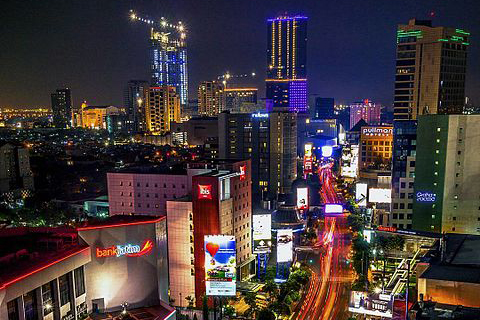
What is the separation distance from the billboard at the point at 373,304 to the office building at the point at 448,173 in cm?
2483

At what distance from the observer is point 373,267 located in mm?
45562

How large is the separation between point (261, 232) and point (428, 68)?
5350 centimetres

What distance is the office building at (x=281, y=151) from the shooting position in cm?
8023

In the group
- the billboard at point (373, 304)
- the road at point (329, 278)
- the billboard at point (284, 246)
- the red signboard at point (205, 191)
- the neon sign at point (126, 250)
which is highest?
the red signboard at point (205, 191)

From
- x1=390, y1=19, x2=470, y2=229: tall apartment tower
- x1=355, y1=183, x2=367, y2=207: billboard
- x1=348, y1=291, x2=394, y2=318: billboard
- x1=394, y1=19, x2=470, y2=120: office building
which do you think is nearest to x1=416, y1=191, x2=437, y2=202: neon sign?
x1=355, y1=183, x2=367, y2=207: billboard

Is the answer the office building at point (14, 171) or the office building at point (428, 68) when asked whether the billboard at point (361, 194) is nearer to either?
Result: the office building at point (428, 68)

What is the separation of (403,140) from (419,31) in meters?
36.1

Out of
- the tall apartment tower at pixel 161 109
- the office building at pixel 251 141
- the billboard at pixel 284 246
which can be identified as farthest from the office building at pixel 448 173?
the tall apartment tower at pixel 161 109

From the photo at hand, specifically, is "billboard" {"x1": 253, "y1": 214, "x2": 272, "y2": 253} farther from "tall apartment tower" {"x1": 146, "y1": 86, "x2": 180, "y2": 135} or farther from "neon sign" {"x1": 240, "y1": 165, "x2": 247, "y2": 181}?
"tall apartment tower" {"x1": 146, "y1": 86, "x2": 180, "y2": 135}

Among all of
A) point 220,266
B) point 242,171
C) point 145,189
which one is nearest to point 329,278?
point 242,171

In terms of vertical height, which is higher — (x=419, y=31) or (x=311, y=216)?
(x=419, y=31)

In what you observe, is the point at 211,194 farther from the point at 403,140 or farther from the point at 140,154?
the point at 140,154

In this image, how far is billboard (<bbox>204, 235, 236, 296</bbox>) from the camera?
1309 inches

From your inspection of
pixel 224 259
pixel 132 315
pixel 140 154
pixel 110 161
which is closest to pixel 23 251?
pixel 132 315
